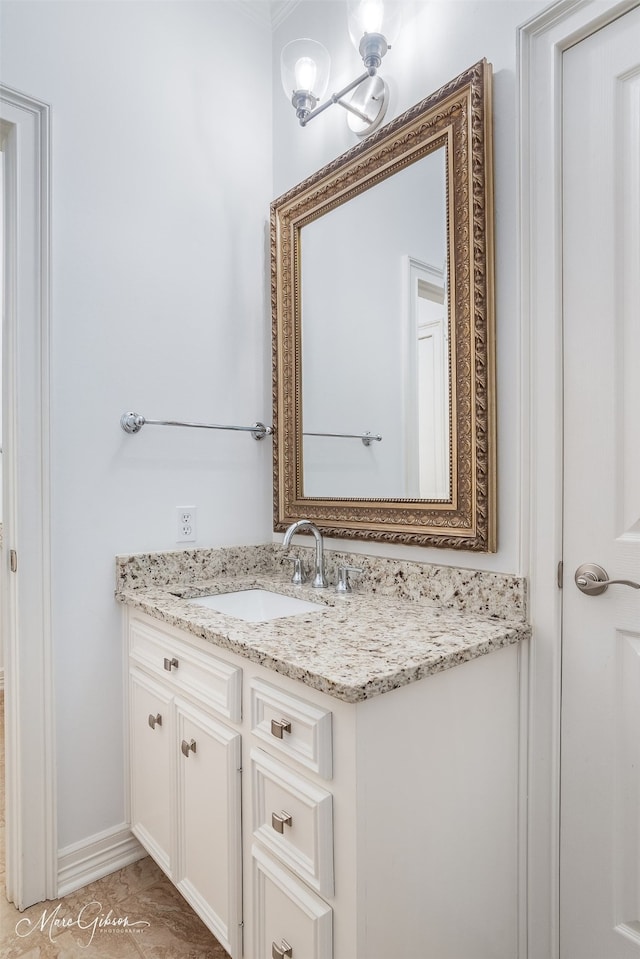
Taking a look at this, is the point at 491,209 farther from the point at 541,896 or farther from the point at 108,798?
the point at 108,798

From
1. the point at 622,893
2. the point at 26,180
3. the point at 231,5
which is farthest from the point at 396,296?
the point at 622,893

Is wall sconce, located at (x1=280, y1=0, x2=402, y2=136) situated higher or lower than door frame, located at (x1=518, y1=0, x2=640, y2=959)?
higher

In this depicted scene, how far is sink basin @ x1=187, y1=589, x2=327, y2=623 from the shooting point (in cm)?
165

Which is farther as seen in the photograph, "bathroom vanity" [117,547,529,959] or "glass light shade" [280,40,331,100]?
"glass light shade" [280,40,331,100]

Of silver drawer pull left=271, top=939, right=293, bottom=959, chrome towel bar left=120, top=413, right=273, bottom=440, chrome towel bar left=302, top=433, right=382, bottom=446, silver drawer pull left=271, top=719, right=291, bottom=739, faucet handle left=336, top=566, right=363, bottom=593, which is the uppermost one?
chrome towel bar left=120, top=413, right=273, bottom=440

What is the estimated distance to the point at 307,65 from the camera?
5.37 feet

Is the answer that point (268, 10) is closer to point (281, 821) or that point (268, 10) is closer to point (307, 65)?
point (307, 65)

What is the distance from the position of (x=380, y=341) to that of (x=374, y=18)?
0.83 metres

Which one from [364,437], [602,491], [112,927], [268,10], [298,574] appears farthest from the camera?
[268,10]

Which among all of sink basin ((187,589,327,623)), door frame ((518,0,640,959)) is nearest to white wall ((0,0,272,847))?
sink basin ((187,589,327,623))

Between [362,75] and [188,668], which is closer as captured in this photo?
[188,668]

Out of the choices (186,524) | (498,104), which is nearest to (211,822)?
(186,524)

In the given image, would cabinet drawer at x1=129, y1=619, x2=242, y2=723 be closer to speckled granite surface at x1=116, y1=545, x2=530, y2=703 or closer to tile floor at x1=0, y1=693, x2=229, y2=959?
speckled granite surface at x1=116, y1=545, x2=530, y2=703

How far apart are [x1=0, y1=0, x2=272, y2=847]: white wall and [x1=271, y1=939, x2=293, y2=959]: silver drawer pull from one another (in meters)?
0.81
